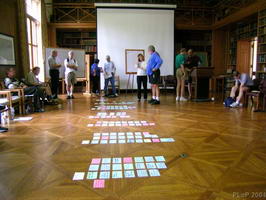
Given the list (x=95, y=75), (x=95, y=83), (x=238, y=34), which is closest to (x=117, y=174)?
(x=95, y=75)

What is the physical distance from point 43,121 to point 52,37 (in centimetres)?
732

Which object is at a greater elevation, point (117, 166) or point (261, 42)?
point (261, 42)

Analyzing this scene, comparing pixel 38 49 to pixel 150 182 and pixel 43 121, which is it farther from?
pixel 150 182

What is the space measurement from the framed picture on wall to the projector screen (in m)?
4.35

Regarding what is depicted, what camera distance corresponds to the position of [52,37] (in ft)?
35.3

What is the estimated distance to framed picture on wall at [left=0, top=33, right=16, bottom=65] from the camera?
571 centimetres

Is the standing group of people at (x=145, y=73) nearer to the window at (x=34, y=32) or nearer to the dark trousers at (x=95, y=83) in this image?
the dark trousers at (x=95, y=83)

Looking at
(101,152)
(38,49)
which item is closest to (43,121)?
(101,152)

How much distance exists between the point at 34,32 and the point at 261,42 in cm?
815

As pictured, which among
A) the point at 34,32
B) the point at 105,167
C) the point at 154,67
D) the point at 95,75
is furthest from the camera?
the point at 95,75

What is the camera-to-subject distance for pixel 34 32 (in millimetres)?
9133

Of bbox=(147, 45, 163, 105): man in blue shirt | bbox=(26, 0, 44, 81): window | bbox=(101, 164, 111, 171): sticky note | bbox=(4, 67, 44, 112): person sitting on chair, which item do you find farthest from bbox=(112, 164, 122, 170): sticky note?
bbox=(26, 0, 44, 81): window

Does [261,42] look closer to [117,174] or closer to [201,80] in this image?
[201,80]

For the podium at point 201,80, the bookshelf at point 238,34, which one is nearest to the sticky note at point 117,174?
the podium at point 201,80
